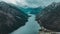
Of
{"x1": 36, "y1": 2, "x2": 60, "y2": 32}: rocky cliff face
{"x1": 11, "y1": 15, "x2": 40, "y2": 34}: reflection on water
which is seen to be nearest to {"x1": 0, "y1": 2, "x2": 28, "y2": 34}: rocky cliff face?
{"x1": 11, "y1": 15, "x2": 40, "y2": 34}: reflection on water

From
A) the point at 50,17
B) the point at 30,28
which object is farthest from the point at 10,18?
the point at 50,17

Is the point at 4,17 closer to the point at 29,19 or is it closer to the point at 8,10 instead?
the point at 8,10

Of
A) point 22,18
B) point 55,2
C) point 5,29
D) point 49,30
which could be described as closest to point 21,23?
point 22,18

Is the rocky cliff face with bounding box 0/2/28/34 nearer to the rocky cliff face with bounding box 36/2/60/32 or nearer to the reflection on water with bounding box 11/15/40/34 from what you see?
the reflection on water with bounding box 11/15/40/34

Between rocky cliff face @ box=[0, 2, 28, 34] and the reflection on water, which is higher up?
rocky cliff face @ box=[0, 2, 28, 34]

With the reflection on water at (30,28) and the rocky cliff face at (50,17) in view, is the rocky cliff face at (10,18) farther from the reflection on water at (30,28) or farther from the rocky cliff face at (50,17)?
the rocky cliff face at (50,17)
